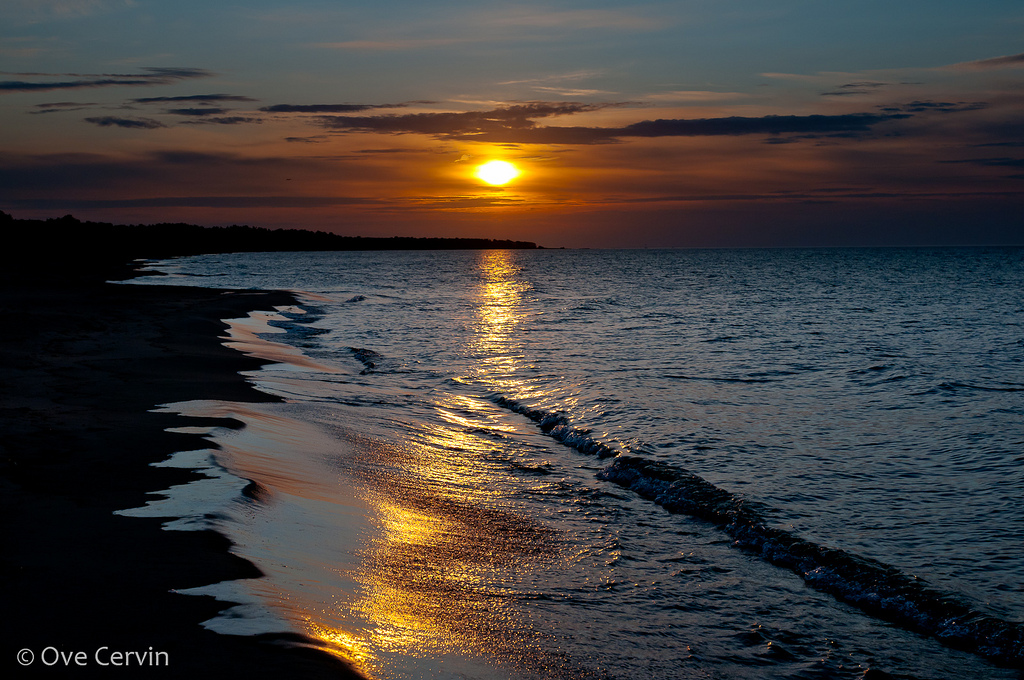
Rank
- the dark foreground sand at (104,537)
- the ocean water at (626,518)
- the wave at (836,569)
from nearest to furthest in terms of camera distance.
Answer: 1. the dark foreground sand at (104,537)
2. the ocean water at (626,518)
3. the wave at (836,569)

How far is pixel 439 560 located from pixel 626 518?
8.78ft

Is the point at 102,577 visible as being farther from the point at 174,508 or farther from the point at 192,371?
the point at 192,371

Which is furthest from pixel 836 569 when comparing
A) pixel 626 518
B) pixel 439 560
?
pixel 439 560

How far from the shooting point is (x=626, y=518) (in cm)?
823

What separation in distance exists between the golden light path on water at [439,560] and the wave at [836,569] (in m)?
2.04

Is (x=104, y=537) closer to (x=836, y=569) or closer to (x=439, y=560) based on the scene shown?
(x=439, y=560)

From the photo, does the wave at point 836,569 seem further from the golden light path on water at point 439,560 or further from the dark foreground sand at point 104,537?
the dark foreground sand at point 104,537

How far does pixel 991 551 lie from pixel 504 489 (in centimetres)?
537

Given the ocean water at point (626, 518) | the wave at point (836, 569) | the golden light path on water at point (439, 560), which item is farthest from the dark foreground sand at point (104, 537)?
the wave at point (836, 569)

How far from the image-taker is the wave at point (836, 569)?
572 centimetres

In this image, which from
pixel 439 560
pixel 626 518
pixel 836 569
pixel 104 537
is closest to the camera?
pixel 104 537

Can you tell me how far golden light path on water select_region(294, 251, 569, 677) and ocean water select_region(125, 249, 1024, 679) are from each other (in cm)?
3

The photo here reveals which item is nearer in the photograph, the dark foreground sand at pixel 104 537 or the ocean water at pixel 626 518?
the dark foreground sand at pixel 104 537

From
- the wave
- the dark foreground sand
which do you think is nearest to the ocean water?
the wave
